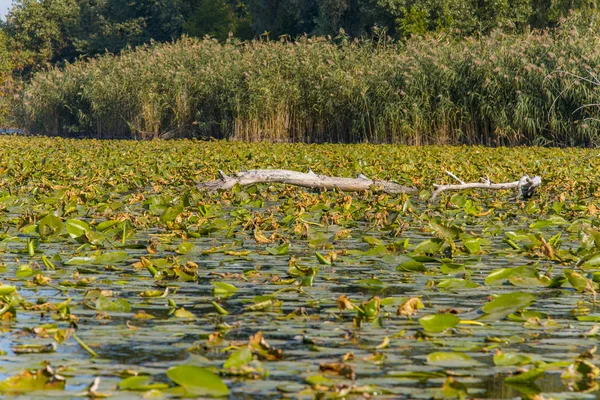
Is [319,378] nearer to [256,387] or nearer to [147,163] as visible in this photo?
[256,387]

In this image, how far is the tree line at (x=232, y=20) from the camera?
39.6 metres

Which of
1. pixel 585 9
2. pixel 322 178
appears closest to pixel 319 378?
pixel 322 178

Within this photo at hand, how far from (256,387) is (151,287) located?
216 centimetres

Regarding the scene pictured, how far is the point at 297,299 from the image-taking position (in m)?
5.10

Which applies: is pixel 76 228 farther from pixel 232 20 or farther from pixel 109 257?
pixel 232 20

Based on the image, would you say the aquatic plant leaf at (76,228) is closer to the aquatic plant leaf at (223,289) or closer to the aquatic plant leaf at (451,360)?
the aquatic plant leaf at (223,289)

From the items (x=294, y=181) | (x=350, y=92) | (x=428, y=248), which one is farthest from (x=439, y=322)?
(x=350, y=92)

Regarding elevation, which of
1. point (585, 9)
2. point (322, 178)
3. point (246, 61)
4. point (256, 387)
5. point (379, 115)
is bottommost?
point (256, 387)

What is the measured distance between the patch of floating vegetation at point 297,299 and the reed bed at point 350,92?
10.4m

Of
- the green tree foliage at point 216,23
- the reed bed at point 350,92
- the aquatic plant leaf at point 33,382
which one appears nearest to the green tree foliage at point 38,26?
the green tree foliage at point 216,23

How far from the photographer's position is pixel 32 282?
543 centimetres

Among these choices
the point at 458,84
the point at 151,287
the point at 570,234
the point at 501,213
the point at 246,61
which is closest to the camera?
the point at 151,287

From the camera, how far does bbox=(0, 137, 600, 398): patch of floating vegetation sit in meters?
3.49

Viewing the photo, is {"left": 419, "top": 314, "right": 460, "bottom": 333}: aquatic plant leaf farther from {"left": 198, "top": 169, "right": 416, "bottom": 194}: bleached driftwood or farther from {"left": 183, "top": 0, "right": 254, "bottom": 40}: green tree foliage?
{"left": 183, "top": 0, "right": 254, "bottom": 40}: green tree foliage
